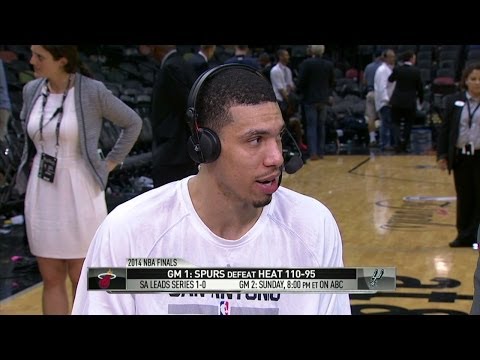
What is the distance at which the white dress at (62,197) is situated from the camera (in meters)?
3.41

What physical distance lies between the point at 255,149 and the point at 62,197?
1875mm

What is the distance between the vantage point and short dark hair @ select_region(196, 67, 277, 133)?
1771mm

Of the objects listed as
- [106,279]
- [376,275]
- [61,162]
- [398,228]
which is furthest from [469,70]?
[106,279]

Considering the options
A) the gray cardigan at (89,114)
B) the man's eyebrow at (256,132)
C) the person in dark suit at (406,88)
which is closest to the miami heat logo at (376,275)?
the man's eyebrow at (256,132)

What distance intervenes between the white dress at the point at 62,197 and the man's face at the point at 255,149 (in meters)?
1.77

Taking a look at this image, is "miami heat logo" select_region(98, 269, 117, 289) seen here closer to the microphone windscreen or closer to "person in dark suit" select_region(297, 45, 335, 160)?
the microphone windscreen

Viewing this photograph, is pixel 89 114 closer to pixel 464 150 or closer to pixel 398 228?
pixel 464 150

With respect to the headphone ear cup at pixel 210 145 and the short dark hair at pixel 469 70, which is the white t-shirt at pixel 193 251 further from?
the short dark hair at pixel 469 70

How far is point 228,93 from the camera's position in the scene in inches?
70.3
